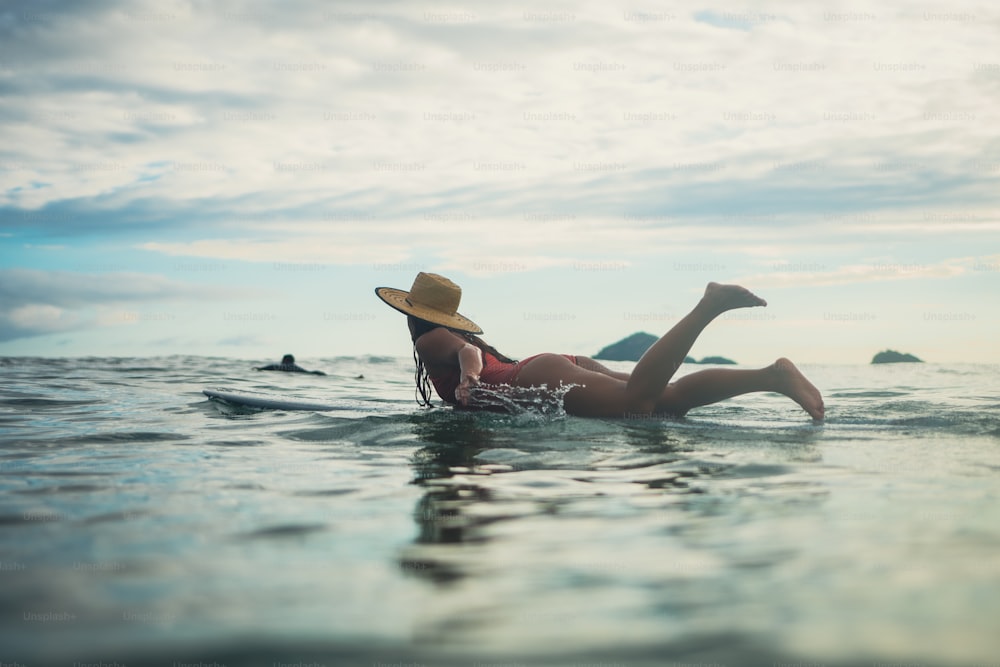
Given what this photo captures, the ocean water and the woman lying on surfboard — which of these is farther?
the woman lying on surfboard

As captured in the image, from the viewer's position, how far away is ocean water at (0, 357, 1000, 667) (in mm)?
1746

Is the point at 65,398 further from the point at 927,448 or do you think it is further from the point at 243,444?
the point at 927,448

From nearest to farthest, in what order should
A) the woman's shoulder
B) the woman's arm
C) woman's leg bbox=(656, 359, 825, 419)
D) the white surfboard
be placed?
1. woman's leg bbox=(656, 359, 825, 419)
2. the woman's arm
3. the woman's shoulder
4. the white surfboard

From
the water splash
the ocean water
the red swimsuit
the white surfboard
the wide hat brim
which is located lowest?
the ocean water

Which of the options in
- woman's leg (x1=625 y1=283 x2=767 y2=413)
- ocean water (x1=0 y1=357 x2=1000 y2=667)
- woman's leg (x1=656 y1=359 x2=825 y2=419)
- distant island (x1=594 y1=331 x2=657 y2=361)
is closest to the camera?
ocean water (x1=0 y1=357 x2=1000 y2=667)

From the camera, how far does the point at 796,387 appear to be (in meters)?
5.65

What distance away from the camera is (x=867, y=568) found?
2.20 m

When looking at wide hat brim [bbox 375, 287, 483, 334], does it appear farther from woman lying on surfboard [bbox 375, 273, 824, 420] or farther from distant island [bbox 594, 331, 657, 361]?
distant island [bbox 594, 331, 657, 361]

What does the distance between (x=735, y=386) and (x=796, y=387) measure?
1.63ft

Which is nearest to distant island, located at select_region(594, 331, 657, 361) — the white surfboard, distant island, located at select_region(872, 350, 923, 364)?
distant island, located at select_region(872, 350, 923, 364)

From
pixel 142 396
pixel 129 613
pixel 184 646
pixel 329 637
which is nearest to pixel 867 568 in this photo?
pixel 329 637

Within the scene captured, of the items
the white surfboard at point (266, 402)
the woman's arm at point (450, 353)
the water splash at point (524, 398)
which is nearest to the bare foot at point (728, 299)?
→ the water splash at point (524, 398)

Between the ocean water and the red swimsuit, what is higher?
the red swimsuit

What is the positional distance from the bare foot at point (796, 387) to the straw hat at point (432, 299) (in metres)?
2.38
